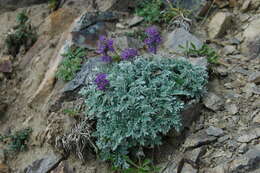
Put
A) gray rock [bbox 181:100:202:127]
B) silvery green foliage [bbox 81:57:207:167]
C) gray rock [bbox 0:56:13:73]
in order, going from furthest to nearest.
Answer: gray rock [bbox 0:56:13:73]
gray rock [bbox 181:100:202:127]
silvery green foliage [bbox 81:57:207:167]

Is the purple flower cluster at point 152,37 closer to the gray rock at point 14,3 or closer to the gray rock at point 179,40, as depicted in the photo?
the gray rock at point 179,40

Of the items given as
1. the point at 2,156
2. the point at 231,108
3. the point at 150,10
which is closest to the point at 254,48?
the point at 231,108

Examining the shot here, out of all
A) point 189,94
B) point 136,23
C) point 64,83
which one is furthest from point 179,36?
point 64,83

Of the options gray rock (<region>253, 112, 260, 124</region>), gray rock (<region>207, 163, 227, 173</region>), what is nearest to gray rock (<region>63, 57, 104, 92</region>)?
gray rock (<region>207, 163, 227, 173</region>)

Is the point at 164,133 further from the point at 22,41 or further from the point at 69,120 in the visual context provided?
the point at 22,41

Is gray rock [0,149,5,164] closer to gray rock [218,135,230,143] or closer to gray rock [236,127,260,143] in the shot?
gray rock [218,135,230,143]

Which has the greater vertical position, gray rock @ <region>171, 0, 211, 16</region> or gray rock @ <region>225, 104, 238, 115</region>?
gray rock @ <region>171, 0, 211, 16</region>

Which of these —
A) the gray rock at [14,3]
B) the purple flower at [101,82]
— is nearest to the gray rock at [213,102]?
the purple flower at [101,82]

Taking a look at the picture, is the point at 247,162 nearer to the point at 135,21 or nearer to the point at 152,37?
the point at 152,37
